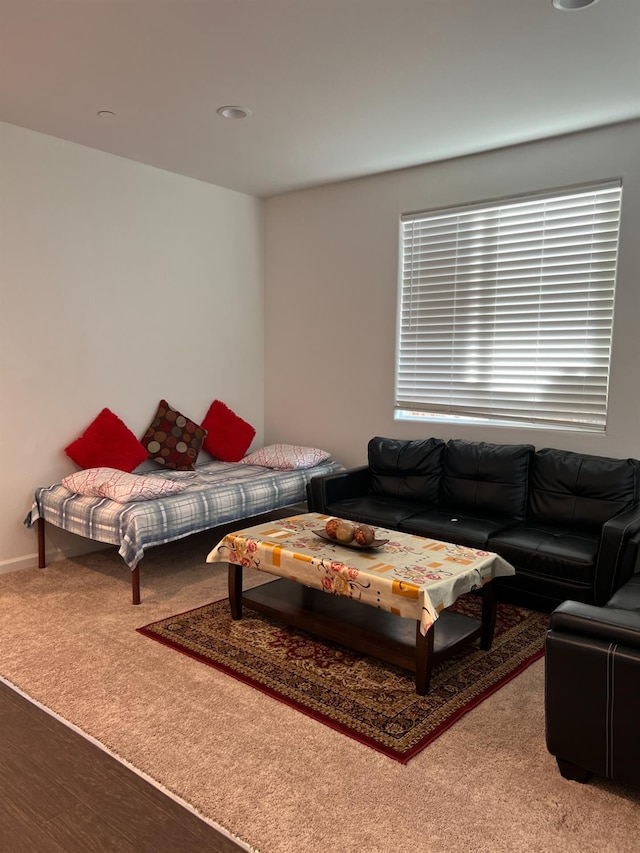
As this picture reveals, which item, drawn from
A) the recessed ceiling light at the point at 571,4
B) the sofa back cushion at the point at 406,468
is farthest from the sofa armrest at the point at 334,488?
the recessed ceiling light at the point at 571,4

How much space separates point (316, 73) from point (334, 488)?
2620mm

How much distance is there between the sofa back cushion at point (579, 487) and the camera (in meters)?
3.79

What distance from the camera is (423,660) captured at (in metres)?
2.77

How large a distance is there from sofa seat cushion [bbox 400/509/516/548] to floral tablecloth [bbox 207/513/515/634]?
0.50 m

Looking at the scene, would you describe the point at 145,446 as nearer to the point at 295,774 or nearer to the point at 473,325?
the point at 473,325

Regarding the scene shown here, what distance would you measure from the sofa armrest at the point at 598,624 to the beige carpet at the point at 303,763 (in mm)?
561

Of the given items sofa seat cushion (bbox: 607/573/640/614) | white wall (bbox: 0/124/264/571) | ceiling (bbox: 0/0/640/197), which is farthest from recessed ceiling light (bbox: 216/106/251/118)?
sofa seat cushion (bbox: 607/573/640/614)

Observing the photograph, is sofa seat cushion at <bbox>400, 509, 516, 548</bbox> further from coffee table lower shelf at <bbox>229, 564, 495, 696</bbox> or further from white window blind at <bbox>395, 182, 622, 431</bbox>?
white window blind at <bbox>395, 182, 622, 431</bbox>

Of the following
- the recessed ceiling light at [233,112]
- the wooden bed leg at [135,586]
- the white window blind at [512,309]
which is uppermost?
the recessed ceiling light at [233,112]

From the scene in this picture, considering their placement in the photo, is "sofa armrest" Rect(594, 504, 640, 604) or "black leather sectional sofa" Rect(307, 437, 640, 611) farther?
"black leather sectional sofa" Rect(307, 437, 640, 611)

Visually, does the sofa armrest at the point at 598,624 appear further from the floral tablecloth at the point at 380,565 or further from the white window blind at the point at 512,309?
the white window blind at the point at 512,309

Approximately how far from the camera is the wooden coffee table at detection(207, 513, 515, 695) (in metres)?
2.78

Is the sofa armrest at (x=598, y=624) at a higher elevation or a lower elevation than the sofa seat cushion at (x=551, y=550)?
higher

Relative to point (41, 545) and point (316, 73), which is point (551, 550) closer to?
point (316, 73)
